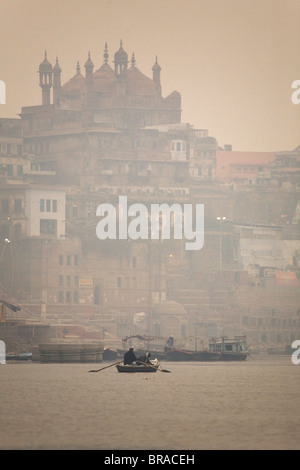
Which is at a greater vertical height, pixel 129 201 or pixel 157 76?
pixel 157 76

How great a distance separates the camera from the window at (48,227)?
10062cm

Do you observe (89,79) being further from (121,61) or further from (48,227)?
(48,227)

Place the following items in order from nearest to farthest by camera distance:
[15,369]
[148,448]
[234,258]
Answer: [148,448], [15,369], [234,258]

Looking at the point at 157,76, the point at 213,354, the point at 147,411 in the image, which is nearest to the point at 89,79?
the point at 157,76

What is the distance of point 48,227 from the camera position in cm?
10131

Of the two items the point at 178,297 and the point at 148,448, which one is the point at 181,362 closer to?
the point at 178,297

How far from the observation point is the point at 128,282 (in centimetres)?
10181

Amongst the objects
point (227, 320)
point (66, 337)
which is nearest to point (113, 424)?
point (66, 337)

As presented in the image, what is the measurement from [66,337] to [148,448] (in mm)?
59810

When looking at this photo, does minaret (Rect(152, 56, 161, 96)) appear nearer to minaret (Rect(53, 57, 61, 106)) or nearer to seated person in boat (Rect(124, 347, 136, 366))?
minaret (Rect(53, 57, 61, 106))

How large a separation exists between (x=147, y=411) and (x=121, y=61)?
8210 cm

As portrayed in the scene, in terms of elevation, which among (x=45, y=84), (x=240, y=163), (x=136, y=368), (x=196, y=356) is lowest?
(x=136, y=368)

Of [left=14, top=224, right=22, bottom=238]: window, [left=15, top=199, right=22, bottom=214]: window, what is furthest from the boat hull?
[left=15, top=199, right=22, bottom=214]: window

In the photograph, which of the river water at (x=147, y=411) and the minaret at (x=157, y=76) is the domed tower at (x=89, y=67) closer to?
the minaret at (x=157, y=76)
